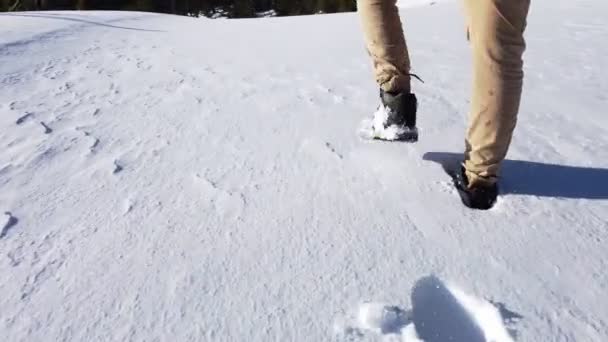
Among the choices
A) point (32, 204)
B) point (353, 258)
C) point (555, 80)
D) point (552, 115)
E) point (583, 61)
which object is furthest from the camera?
point (583, 61)

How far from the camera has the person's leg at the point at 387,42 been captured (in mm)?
1237

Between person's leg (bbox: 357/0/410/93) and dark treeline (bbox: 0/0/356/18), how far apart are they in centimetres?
2267

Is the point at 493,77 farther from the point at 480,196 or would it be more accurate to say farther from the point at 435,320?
the point at 435,320

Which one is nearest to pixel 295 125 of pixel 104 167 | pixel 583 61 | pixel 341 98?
pixel 341 98

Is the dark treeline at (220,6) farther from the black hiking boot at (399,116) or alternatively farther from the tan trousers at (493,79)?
the tan trousers at (493,79)

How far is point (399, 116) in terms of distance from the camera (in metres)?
1.29

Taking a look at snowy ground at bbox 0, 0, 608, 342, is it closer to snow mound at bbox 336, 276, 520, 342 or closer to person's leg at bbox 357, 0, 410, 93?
snow mound at bbox 336, 276, 520, 342

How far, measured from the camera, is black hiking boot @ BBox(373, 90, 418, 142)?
127cm

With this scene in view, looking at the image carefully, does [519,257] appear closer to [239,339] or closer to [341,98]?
[239,339]

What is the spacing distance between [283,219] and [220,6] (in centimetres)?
2711

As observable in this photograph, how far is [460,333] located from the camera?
77 cm

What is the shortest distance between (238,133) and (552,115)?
0.99m

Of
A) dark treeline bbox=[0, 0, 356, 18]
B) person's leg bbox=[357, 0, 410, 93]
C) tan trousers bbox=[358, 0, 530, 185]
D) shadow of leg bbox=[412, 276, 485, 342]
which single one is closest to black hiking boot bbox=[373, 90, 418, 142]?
person's leg bbox=[357, 0, 410, 93]

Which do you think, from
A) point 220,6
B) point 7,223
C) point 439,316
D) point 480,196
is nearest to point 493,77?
point 480,196
